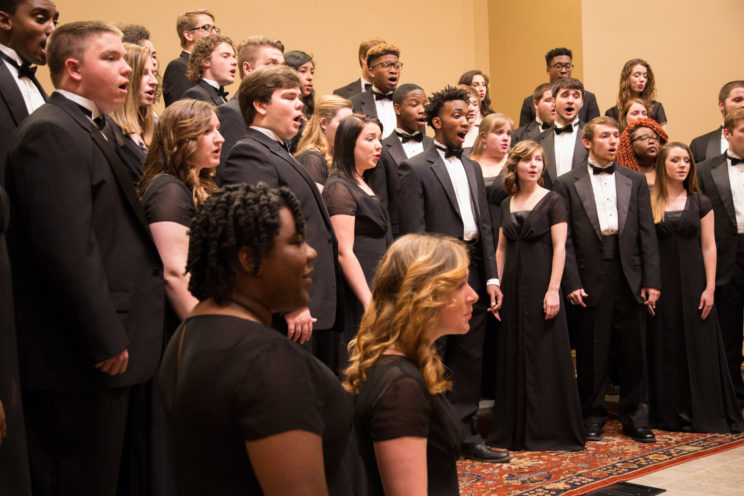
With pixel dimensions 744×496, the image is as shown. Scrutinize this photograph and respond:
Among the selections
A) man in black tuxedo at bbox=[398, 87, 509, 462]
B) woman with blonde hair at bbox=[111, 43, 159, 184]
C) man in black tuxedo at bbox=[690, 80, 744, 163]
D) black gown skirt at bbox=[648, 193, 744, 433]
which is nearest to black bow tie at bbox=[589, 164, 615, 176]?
black gown skirt at bbox=[648, 193, 744, 433]

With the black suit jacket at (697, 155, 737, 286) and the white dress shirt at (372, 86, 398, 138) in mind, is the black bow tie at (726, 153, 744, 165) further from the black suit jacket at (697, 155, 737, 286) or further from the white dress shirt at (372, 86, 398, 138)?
the white dress shirt at (372, 86, 398, 138)

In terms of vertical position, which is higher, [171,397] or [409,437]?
[171,397]

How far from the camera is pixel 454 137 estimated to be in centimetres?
460

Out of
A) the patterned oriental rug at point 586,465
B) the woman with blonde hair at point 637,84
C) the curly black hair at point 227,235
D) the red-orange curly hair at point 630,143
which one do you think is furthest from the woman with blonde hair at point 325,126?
the woman with blonde hair at point 637,84

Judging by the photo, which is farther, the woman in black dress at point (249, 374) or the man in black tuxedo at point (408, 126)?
the man in black tuxedo at point (408, 126)

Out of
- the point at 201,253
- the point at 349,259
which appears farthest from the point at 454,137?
the point at 201,253

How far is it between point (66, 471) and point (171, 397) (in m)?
0.95

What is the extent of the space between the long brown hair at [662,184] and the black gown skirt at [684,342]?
0.17ft

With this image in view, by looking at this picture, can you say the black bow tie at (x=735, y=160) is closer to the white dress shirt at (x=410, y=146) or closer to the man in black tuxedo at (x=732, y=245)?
the man in black tuxedo at (x=732, y=245)

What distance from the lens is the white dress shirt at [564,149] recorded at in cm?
584

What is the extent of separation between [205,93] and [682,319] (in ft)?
9.95

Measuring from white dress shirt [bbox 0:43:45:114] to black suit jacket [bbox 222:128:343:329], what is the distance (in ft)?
2.24

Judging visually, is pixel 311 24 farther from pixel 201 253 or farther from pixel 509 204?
pixel 201 253

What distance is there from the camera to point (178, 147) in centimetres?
292
